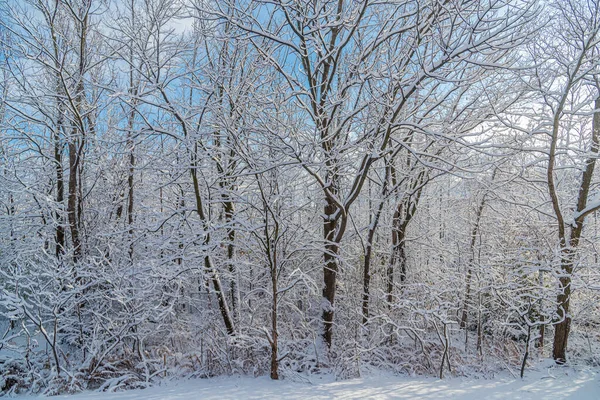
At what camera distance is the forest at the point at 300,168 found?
512 centimetres

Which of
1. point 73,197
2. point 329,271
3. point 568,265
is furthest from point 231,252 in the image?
point 568,265

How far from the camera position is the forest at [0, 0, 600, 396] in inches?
202

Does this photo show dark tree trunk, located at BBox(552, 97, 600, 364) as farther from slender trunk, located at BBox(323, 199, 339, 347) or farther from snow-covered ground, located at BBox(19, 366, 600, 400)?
slender trunk, located at BBox(323, 199, 339, 347)

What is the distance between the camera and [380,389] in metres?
4.45

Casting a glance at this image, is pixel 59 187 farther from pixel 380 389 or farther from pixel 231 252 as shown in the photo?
pixel 380 389

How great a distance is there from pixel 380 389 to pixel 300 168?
367cm

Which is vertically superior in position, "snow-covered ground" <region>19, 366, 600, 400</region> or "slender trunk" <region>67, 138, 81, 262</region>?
"slender trunk" <region>67, 138, 81, 262</region>

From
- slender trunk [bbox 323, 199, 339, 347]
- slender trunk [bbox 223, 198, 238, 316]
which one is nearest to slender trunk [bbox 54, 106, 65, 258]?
slender trunk [bbox 223, 198, 238, 316]

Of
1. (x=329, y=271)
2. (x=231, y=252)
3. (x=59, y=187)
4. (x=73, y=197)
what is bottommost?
(x=329, y=271)

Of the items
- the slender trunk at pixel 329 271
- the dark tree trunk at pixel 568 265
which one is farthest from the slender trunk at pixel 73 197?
the dark tree trunk at pixel 568 265

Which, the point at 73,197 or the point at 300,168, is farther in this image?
the point at 73,197

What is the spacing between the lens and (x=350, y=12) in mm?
5543

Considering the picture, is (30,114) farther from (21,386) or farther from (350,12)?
(350,12)

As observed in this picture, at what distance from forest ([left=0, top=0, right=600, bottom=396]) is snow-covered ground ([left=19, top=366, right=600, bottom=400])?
0.35 m
